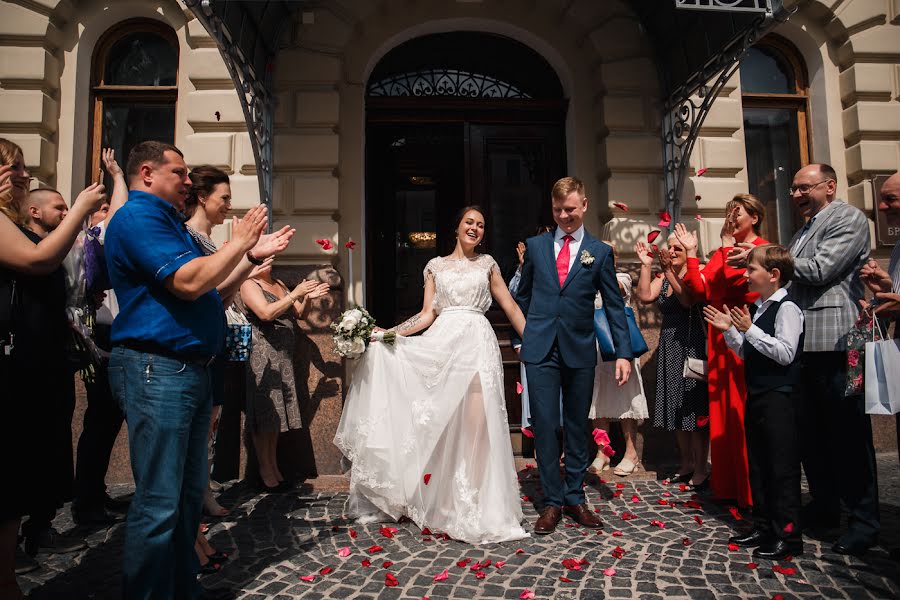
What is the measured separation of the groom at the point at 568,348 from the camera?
4.18 metres

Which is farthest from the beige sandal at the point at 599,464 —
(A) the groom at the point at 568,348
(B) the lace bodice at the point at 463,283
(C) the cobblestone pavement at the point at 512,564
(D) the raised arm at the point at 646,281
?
(B) the lace bodice at the point at 463,283

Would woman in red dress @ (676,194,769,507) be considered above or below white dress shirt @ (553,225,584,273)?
below

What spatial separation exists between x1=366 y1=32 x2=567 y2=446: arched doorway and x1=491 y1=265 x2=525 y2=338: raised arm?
80.2 inches

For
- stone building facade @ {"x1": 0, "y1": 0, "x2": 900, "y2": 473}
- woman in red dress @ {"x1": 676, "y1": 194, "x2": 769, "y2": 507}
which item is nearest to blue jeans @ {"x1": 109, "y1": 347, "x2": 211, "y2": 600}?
stone building facade @ {"x1": 0, "y1": 0, "x2": 900, "y2": 473}

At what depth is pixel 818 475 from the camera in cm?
396

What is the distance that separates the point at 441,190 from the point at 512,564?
4.78m

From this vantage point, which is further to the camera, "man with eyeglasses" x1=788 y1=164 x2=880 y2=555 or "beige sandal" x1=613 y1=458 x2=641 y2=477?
"beige sandal" x1=613 y1=458 x2=641 y2=477

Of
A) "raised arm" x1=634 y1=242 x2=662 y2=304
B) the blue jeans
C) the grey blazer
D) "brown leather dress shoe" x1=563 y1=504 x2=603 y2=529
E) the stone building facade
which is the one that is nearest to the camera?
the blue jeans

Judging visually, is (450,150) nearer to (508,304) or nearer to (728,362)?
(508,304)

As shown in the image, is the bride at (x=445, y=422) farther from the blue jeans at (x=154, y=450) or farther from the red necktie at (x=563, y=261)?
the blue jeans at (x=154, y=450)

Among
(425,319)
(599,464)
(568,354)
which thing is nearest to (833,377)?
(568,354)

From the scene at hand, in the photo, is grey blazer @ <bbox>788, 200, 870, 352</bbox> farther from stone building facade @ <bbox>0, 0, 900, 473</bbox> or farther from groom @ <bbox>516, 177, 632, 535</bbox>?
stone building facade @ <bbox>0, 0, 900, 473</bbox>

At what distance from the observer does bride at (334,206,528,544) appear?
4070 millimetres

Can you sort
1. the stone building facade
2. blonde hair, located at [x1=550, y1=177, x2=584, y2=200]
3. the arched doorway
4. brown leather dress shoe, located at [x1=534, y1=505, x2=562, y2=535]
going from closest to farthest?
1. brown leather dress shoe, located at [x1=534, y1=505, x2=562, y2=535]
2. blonde hair, located at [x1=550, y1=177, x2=584, y2=200]
3. the stone building facade
4. the arched doorway
